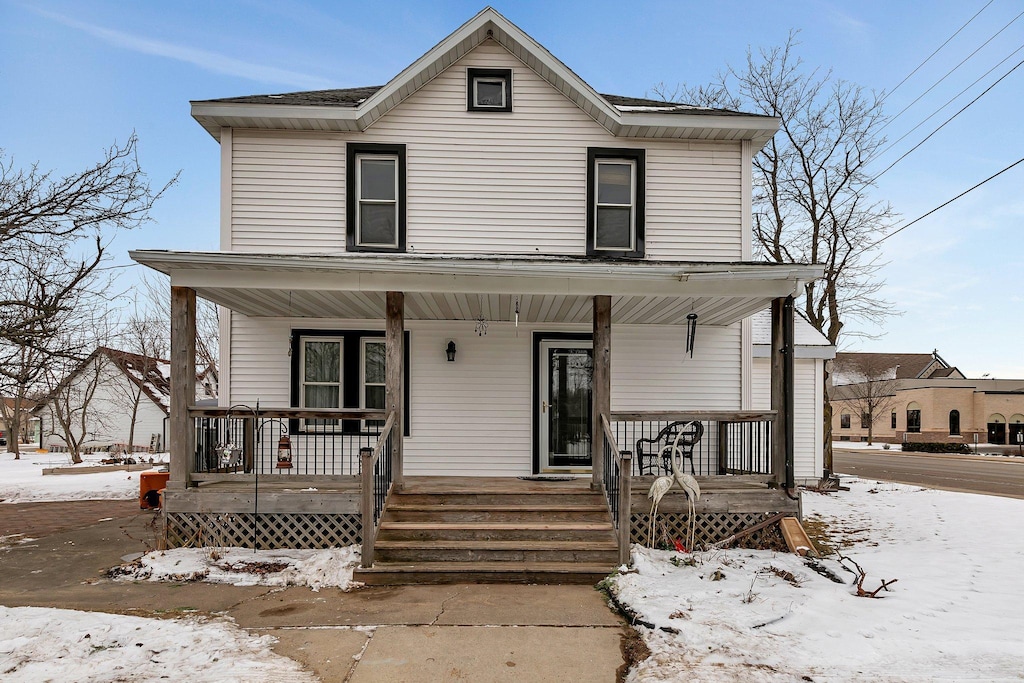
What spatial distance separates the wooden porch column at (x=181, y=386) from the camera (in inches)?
280

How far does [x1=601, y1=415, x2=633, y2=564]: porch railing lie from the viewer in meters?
6.50

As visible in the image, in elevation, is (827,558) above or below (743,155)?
below

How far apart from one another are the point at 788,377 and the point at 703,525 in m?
1.99

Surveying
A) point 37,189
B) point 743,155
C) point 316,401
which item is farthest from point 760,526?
point 37,189

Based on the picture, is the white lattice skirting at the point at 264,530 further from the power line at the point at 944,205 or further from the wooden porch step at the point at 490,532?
the power line at the point at 944,205

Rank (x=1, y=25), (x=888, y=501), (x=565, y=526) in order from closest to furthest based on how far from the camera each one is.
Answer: (x=565, y=526)
(x=888, y=501)
(x=1, y=25)

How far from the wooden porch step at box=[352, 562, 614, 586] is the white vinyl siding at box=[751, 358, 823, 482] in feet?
28.0

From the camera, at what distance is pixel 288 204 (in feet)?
30.6

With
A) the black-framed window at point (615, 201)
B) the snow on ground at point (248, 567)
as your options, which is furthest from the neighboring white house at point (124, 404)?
the black-framed window at point (615, 201)

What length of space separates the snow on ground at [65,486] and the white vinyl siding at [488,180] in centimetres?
804

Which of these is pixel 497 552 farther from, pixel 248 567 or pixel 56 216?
pixel 56 216

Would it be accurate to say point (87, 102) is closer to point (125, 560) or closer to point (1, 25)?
point (1, 25)

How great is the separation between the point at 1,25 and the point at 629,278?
13693 mm

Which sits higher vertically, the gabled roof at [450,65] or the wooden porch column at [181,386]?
the gabled roof at [450,65]
